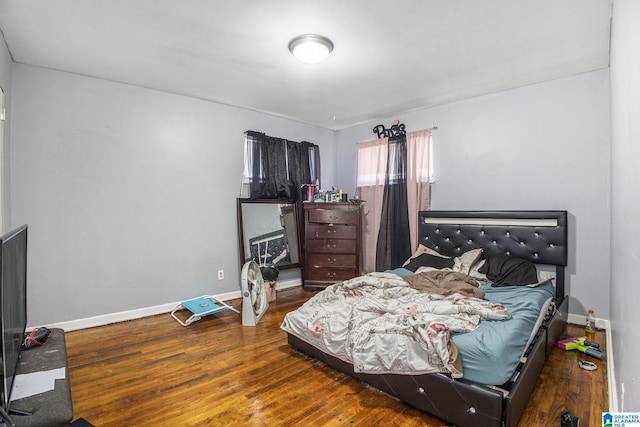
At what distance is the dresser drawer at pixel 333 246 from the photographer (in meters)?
4.35

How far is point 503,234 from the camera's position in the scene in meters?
3.34

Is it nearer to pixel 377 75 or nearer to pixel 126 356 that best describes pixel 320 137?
pixel 377 75

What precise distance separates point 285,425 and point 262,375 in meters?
0.56

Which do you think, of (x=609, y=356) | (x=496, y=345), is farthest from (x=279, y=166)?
(x=609, y=356)

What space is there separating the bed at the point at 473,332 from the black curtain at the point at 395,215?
809 millimetres

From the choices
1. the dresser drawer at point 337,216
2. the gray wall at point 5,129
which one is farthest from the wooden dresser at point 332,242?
the gray wall at point 5,129

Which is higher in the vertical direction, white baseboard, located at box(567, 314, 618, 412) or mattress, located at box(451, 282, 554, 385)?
mattress, located at box(451, 282, 554, 385)

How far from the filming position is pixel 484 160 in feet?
11.9

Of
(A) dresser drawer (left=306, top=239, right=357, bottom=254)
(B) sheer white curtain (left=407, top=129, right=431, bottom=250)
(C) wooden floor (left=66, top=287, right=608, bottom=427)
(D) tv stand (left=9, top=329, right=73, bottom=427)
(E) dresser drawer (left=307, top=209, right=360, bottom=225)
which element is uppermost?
(B) sheer white curtain (left=407, top=129, right=431, bottom=250)

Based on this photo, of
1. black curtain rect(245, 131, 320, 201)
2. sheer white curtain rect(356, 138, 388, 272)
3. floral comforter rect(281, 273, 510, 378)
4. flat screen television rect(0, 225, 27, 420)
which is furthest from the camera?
sheer white curtain rect(356, 138, 388, 272)

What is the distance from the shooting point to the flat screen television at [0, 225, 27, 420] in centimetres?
100

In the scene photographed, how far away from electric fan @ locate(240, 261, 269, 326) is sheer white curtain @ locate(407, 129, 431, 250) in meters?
2.07

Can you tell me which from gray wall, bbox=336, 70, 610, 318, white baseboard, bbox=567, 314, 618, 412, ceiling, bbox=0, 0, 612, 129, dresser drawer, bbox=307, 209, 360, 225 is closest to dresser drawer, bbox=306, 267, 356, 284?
dresser drawer, bbox=307, 209, 360, 225

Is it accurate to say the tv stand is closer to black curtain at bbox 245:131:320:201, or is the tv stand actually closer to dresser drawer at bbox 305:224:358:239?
black curtain at bbox 245:131:320:201
